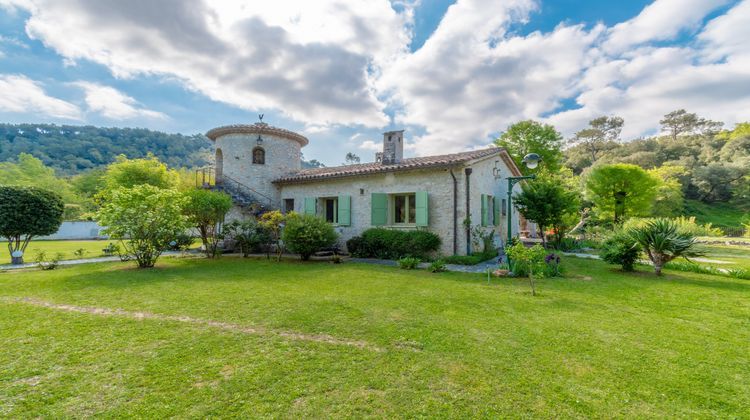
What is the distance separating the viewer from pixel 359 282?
7.97 meters

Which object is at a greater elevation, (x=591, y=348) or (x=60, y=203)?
(x=60, y=203)

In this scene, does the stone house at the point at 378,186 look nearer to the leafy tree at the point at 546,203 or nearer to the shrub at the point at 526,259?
the leafy tree at the point at 546,203

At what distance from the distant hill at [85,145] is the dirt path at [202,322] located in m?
64.6

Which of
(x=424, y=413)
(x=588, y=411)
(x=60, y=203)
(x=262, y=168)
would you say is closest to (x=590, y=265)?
(x=588, y=411)

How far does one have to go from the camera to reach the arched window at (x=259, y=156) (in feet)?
53.4

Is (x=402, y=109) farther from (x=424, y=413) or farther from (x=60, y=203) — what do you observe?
(x=60, y=203)

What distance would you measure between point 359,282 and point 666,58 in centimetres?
1278

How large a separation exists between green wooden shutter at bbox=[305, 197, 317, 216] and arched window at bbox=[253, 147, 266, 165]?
3431 millimetres

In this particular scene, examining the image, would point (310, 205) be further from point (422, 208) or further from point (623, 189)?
point (623, 189)

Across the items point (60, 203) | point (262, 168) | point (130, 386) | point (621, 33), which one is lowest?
point (130, 386)

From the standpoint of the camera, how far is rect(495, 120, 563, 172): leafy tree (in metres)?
29.4

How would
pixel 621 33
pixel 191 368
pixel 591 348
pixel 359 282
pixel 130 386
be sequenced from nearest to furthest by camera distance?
1. pixel 130 386
2. pixel 191 368
3. pixel 591 348
4. pixel 359 282
5. pixel 621 33

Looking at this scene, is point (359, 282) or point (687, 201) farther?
point (687, 201)

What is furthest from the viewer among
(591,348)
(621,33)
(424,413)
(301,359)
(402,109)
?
(402,109)
